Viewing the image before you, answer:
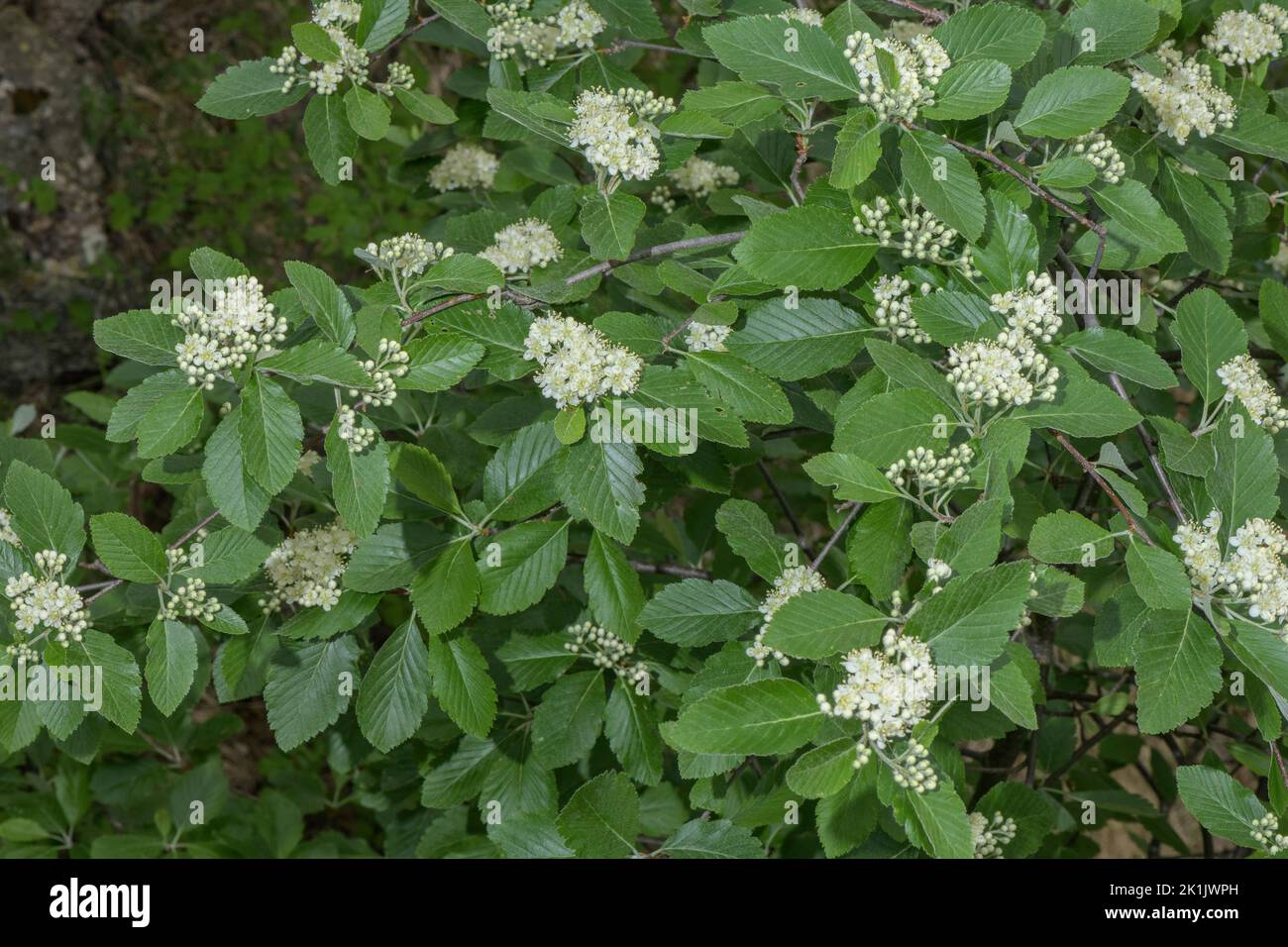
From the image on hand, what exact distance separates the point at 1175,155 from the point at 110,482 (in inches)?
136

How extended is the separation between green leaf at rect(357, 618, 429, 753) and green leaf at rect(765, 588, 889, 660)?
894mm

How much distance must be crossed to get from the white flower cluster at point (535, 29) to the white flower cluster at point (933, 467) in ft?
4.87

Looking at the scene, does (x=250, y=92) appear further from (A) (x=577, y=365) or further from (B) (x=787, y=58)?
(B) (x=787, y=58)

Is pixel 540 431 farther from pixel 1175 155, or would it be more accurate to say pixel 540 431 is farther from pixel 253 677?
pixel 1175 155

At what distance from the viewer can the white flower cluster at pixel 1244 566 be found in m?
2.08

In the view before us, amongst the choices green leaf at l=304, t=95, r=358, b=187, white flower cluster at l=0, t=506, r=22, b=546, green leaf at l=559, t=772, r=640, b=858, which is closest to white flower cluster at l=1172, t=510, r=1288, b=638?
green leaf at l=559, t=772, r=640, b=858

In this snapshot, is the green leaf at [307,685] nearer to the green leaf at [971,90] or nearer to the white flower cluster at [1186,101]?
the green leaf at [971,90]

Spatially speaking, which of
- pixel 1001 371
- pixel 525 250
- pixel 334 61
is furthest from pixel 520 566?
pixel 334 61

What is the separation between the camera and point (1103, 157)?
236 cm

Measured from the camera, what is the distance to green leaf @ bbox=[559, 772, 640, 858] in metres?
2.38

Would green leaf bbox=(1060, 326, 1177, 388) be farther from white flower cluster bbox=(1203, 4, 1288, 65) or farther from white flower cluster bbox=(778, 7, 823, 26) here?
white flower cluster bbox=(1203, 4, 1288, 65)

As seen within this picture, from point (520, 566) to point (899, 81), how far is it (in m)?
1.21

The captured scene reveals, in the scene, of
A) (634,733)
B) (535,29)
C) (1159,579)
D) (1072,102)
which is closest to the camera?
(1159,579)

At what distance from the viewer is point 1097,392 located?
2.12 metres
